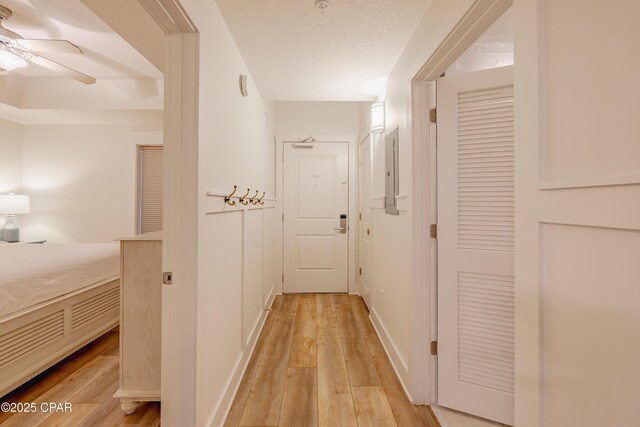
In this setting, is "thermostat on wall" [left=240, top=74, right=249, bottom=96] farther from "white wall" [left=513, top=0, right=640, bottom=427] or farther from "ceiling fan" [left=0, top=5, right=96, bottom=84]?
"white wall" [left=513, top=0, right=640, bottom=427]

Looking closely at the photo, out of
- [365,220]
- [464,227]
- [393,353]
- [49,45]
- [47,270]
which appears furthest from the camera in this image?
[365,220]

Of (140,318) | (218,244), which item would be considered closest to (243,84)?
(218,244)

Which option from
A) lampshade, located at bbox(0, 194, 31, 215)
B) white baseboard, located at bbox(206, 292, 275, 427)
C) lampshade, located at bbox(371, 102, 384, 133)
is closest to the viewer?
white baseboard, located at bbox(206, 292, 275, 427)

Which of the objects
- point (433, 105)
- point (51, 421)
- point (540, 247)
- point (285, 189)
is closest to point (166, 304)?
point (51, 421)

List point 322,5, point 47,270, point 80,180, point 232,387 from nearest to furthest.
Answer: point 322,5 < point 232,387 < point 47,270 < point 80,180

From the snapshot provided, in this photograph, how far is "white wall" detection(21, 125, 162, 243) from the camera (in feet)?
13.1

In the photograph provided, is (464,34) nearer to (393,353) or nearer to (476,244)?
(476,244)

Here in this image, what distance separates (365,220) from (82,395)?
2.92 meters

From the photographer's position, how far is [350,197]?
3951 mm

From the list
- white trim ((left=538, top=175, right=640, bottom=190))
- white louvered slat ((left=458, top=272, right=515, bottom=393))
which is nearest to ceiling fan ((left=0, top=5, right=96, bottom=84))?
white trim ((left=538, top=175, right=640, bottom=190))

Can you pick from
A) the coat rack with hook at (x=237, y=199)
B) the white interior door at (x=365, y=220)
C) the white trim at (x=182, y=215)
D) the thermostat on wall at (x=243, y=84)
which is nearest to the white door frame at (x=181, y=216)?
the white trim at (x=182, y=215)

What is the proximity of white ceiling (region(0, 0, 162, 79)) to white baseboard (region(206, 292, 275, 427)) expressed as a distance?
2.62 metres

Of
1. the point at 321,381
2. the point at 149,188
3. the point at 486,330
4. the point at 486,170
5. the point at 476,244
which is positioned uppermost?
the point at 149,188

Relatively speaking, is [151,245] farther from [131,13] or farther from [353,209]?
[353,209]
